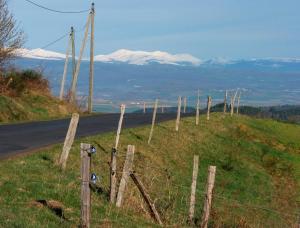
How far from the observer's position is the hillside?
121ft

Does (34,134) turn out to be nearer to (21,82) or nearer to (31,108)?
(31,108)

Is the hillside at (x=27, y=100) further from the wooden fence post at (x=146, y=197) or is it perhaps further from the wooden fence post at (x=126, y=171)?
the wooden fence post at (x=146, y=197)

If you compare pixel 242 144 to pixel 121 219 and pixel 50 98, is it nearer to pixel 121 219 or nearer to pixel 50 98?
pixel 50 98

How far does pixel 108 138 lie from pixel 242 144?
15.6 m

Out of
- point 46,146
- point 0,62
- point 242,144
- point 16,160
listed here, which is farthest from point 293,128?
point 16,160

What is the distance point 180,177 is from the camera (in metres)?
27.2

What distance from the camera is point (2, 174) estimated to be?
16.2 metres

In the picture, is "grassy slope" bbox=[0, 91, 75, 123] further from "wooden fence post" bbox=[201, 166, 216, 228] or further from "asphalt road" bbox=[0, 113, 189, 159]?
"wooden fence post" bbox=[201, 166, 216, 228]

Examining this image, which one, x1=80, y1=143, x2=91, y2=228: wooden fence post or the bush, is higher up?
the bush

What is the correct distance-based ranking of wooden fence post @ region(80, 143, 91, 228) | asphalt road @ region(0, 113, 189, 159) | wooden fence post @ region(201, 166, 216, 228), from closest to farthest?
wooden fence post @ region(80, 143, 91, 228) < wooden fence post @ region(201, 166, 216, 228) < asphalt road @ region(0, 113, 189, 159)

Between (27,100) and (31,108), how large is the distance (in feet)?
5.82

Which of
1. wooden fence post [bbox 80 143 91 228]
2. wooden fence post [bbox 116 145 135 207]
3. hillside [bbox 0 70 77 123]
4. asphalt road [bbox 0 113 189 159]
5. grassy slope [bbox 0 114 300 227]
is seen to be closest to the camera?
wooden fence post [bbox 80 143 91 228]

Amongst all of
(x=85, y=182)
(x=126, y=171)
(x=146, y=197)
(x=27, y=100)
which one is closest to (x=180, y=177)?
(x=126, y=171)

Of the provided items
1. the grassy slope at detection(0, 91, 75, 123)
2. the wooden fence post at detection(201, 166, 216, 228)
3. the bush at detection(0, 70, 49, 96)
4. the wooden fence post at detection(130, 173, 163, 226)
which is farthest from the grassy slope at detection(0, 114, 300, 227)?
the bush at detection(0, 70, 49, 96)
